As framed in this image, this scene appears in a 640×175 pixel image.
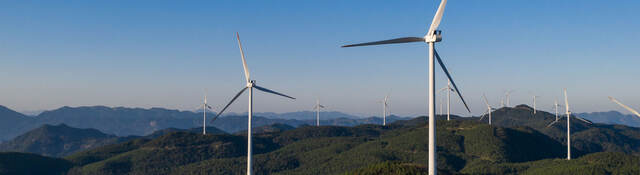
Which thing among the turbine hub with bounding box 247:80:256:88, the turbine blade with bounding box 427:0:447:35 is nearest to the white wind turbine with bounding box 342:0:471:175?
the turbine blade with bounding box 427:0:447:35

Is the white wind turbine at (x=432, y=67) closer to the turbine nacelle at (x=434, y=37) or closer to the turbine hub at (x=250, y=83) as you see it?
the turbine nacelle at (x=434, y=37)

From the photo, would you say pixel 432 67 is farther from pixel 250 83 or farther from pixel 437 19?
pixel 250 83

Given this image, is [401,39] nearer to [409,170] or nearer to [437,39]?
[437,39]

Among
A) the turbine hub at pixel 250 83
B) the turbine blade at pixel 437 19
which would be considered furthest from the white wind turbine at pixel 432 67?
the turbine hub at pixel 250 83

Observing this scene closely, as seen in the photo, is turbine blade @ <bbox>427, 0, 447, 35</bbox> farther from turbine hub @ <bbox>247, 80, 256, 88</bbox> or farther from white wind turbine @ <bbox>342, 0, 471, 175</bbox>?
turbine hub @ <bbox>247, 80, 256, 88</bbox>

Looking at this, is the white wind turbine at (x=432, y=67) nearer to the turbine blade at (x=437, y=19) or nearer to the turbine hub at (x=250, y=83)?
the turbine blade at (x=437, y=19)

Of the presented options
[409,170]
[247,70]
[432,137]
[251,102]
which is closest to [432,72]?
[432,137]

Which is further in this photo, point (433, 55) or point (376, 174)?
point (376, 174)

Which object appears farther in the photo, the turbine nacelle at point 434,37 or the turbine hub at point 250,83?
the turbine hub at point 250,83

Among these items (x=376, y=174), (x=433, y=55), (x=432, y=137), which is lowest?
(x=376, y=174)

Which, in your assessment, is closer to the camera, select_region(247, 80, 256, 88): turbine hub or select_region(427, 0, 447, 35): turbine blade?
select_region(427, 0, 447, 35): turbine blade

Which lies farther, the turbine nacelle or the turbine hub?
the turbine hub
